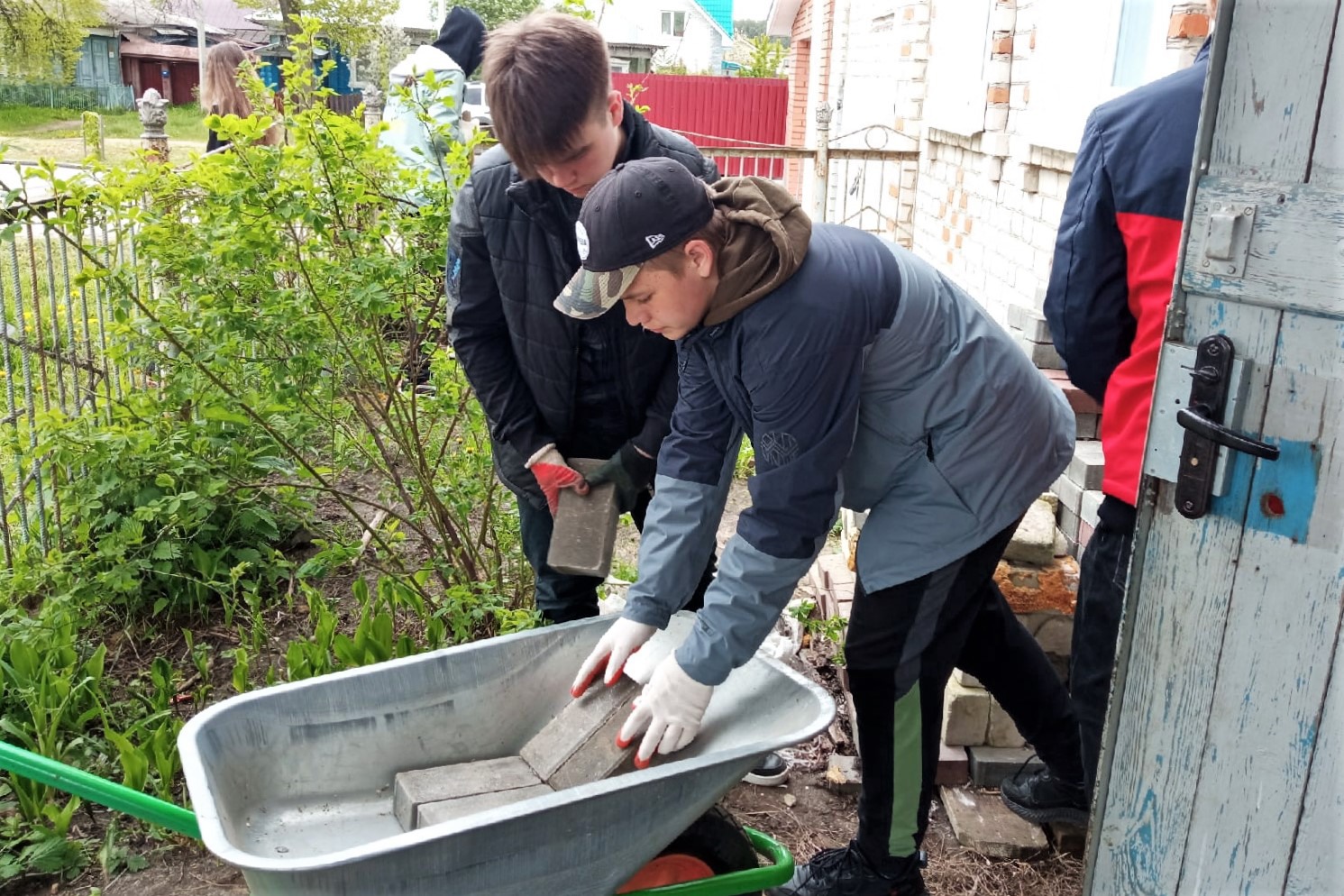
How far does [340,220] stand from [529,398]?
3.06 feet

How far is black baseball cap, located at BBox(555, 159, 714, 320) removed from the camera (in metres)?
1.88

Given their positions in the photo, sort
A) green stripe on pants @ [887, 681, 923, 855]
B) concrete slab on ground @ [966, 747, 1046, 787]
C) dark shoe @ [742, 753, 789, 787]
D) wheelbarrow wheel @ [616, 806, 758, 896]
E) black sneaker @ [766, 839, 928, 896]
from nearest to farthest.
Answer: wheelbarrow wheel @ [616, 806, 758, 896]
green stripe on pants @ [887, 681, 923, 855]
black sneaker @ [766, 839, 928, 896]
concrete slab on ground @ [966, 747, 1046, 787]
dark shoe @ [742, 753, 789, 787]

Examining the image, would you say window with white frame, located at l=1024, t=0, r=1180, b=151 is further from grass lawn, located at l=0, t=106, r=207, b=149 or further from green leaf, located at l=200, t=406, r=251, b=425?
grass lawn, located at l=0, t=106, r=207, b=149

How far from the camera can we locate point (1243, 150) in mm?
1669

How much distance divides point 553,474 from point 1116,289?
1336 millimetres

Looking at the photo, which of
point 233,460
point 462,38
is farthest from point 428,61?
point 233,460

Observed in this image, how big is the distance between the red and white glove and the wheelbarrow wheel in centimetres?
86

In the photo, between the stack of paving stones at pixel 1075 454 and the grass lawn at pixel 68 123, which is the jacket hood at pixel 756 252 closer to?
the stack of paving stones at pixel 1075 454

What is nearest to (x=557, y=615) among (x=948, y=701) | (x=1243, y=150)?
(x=948, y=701)

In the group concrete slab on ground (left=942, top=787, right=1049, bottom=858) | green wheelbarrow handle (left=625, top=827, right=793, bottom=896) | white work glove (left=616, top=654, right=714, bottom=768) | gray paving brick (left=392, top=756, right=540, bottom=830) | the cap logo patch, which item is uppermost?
the cap logo patch

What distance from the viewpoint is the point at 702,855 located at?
233 centimetres

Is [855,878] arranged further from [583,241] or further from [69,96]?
[69,96]

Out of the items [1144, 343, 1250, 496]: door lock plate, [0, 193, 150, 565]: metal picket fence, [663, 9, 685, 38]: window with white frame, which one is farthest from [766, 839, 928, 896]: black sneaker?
[663, 9, 685, 38]: window with white frame

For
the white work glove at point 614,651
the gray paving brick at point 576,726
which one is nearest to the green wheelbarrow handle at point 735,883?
the gray paving brick at point 576,726
